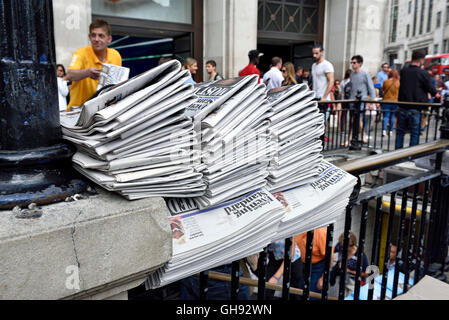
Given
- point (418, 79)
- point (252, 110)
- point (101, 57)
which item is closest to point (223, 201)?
point (252, 110)

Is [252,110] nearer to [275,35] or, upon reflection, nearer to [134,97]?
[134,97]

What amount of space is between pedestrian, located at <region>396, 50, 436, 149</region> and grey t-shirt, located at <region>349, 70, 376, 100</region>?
0.94m

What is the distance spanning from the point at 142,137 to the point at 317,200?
33.6 inches

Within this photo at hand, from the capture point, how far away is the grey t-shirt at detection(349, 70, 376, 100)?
9.48 metres

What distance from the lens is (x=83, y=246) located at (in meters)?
1.07

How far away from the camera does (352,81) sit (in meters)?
9.70

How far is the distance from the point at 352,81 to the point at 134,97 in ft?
30.6

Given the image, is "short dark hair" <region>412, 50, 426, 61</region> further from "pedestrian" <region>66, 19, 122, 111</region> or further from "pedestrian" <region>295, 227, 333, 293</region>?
"pedestrian" <region>66, 19, 122, 111</region>

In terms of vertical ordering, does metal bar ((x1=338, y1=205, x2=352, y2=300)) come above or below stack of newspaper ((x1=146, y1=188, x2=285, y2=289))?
below

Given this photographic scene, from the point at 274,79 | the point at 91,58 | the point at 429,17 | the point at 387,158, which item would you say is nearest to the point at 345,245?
the point at 387,158

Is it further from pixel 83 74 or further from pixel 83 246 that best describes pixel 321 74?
pixel 83 246

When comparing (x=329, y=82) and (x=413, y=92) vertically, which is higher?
(x=329, y=82)

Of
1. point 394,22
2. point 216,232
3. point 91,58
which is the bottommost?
point 216,232

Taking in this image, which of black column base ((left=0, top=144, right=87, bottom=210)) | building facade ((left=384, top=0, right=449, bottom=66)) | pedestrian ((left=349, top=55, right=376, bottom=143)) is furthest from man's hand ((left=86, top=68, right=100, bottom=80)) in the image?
building facade ((left=384, top=0, right=449, bottom=66))
